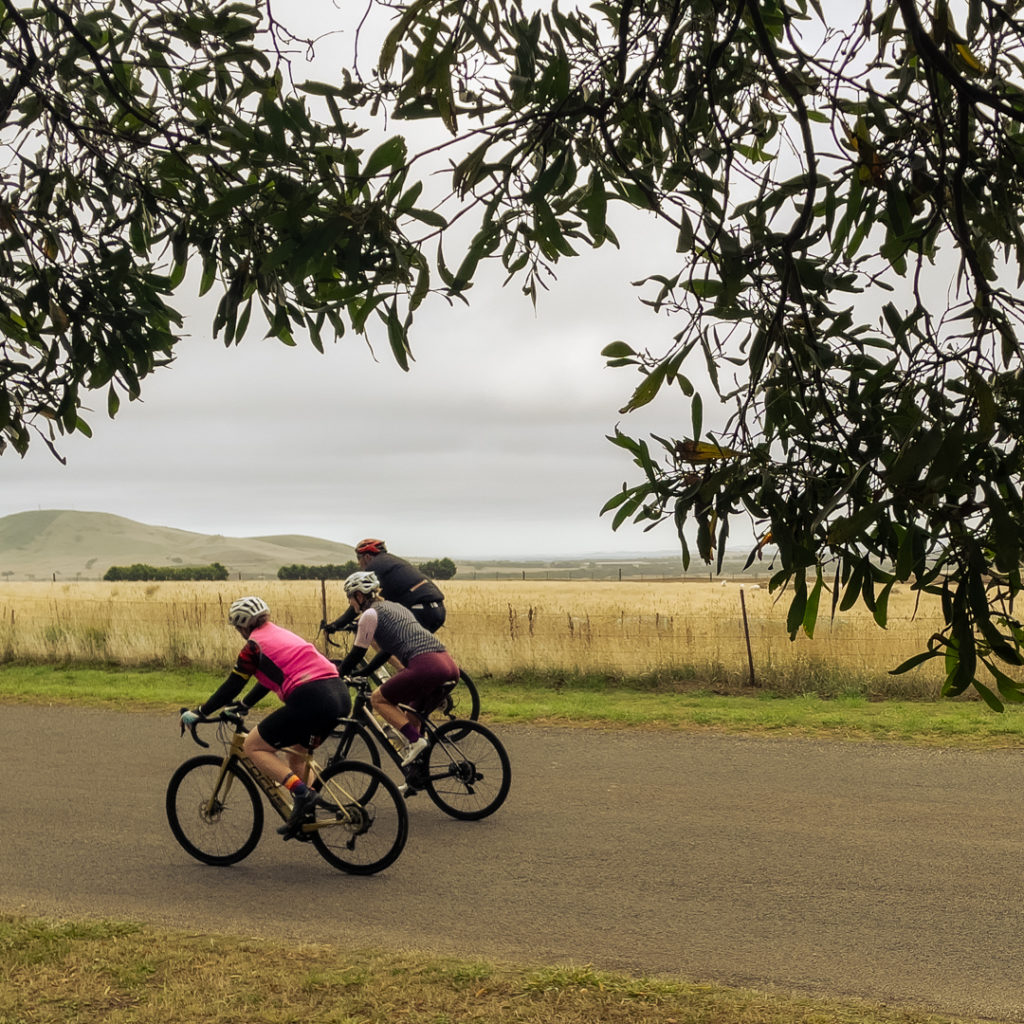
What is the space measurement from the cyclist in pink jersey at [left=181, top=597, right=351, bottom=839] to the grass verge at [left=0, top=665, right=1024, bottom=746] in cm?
622

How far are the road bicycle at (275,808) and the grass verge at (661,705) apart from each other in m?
5.95

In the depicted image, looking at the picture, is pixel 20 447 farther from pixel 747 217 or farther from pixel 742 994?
pixel 742 994

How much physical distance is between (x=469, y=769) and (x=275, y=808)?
173 centimetres

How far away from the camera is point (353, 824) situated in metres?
7.46

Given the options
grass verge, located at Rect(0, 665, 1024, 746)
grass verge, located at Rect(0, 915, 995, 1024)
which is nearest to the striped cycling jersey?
grass verge, located at Rect(0, 915, 995, 1024)

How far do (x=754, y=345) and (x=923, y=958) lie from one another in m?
4.00

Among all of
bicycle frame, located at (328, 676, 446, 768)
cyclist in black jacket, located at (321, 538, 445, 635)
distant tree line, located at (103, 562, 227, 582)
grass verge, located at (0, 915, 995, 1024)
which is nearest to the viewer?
grass verge, located at (0, 915, 995, 1024)

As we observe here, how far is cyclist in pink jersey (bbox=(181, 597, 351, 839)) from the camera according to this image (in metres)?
7.32

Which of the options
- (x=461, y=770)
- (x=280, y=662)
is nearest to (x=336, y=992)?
(x=280, y=662)

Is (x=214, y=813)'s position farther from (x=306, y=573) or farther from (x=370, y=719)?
(x=306, y=573)

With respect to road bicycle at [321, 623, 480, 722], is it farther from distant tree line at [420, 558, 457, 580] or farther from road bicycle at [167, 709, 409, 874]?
distant tree line at [420, 558, 457, 580]

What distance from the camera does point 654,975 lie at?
561cm

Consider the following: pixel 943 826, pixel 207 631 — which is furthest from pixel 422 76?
pixel 207 631

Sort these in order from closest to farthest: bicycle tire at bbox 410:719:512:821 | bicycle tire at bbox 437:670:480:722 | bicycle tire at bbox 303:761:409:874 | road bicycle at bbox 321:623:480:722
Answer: bicycle tire at bbox 303:761:409:874 → bicycle tire at bbox 410:719:512:821 → road bicycle at bbox 321:623:480:722 → bicycle tire at bbox 437:670:480:722
